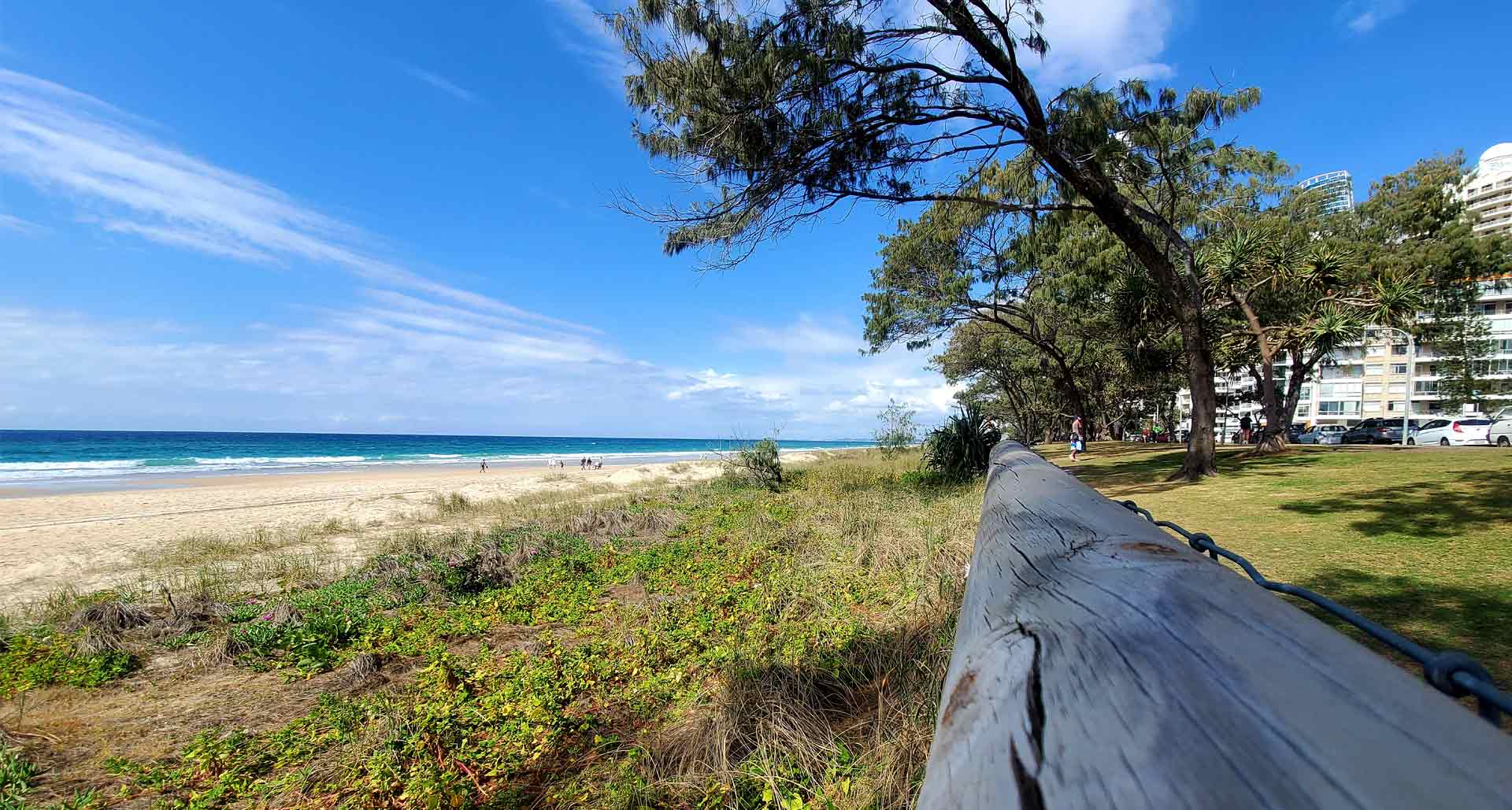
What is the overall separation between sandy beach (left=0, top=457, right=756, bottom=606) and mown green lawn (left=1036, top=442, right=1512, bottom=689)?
10709mm

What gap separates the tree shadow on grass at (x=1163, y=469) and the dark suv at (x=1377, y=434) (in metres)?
23.7

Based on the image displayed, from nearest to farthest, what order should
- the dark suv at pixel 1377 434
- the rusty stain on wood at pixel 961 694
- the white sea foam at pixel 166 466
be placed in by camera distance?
the rusty stain on wood at pixel 961 694
the white sea foam at pixel 166 466
the dark suv at pixel 1377 434

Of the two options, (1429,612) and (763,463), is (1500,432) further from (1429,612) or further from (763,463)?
(1429,612)

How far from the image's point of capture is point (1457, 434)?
24.4 metres

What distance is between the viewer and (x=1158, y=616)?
3.00 ft

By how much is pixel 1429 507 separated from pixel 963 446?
666 cm

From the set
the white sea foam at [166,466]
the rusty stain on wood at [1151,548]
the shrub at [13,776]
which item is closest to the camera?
the rusty stain on wood at [1151,548]

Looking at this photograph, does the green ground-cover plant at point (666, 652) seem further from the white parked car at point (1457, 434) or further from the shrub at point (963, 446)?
the white parked car at point (1457, 434)

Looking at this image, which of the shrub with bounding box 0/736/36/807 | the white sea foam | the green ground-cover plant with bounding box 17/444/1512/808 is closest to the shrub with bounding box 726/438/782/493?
the green ground-cover plant with bounding box 17/444/1512/808

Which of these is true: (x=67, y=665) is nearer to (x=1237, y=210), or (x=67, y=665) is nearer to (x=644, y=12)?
(x=644, y=12)

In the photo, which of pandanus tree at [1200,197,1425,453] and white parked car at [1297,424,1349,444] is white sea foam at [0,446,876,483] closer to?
pandanus tree at [1200,197,1425,453]

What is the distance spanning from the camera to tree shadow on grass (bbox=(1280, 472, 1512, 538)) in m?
5.78

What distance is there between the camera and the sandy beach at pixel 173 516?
7996 millimetres

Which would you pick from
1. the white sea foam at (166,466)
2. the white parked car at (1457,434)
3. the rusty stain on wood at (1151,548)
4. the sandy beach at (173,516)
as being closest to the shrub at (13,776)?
the rusty stain on wood at (1151,548)
